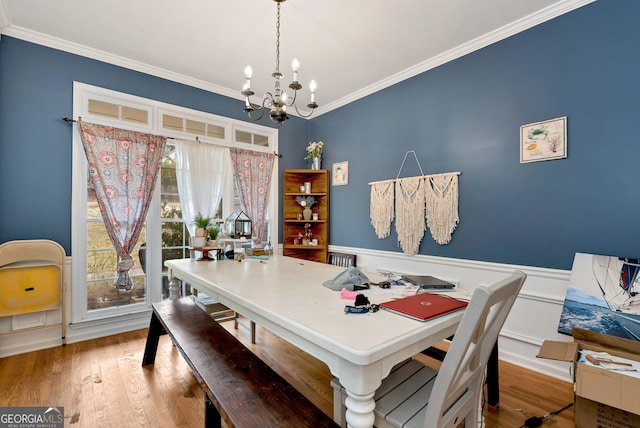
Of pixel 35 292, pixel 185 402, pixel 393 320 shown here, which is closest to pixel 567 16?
pixel 393 320

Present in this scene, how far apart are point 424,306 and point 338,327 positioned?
0.45m

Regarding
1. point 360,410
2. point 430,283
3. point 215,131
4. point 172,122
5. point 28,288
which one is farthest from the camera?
point 215,131

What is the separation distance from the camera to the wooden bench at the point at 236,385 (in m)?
1.12

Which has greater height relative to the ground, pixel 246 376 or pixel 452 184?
pixel 452 184

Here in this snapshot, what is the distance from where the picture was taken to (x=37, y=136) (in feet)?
8.78

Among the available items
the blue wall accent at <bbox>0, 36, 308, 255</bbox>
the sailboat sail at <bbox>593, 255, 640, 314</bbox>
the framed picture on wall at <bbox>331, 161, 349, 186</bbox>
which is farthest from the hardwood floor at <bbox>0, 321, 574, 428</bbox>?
the framed picture on wall at <bbox>331, 161, 349, 186</bbox>

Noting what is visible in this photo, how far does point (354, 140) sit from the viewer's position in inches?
156

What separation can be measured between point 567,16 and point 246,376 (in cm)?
337

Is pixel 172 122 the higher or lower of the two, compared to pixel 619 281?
higher

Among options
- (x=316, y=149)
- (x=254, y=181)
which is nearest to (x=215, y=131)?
(x=254, y=181)

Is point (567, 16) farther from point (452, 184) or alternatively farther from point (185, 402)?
point (185, 402)

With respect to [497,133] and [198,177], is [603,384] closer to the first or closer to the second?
[497,133]

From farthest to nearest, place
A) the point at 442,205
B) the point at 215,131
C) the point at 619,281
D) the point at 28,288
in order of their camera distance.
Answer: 1. the point at 215,131
2. the point at 442,205
3. the point at 28,288
4. the point at 619,281

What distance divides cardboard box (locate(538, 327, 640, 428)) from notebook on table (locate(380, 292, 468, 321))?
0.82 metres
